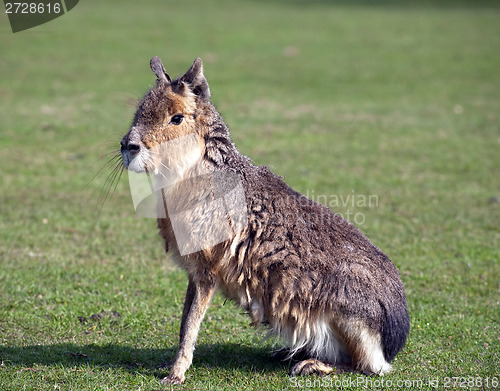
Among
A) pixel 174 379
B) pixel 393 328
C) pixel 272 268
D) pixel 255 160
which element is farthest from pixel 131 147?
pixel 255 160

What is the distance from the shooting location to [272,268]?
4.87 m

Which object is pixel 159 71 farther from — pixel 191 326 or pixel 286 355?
pixel 286 355

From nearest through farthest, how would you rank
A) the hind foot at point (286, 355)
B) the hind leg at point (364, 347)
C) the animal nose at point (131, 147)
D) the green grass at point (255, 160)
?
the animal nose at point (131, 147)
the hind leg at point (364, 347)
the hind foot at point (286, 355)
the green grass at point (255, 160)

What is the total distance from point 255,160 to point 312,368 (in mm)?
7188

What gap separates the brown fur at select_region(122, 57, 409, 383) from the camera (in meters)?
4.83

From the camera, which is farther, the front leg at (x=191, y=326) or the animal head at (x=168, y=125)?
the front leg at (x=191, y=326)

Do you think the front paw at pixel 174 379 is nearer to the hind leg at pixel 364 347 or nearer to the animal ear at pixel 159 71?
Result: the hind leg at pixel 364 347

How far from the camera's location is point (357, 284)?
4.91 m

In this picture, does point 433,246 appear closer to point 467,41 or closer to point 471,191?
point 471,191

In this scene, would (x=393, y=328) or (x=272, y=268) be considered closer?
(x=272, y=268)

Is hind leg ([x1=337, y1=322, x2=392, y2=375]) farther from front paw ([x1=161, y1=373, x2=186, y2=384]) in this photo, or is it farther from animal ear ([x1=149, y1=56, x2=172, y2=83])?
animal ear ([x1=149, y1=56, x2=172, y2=83])

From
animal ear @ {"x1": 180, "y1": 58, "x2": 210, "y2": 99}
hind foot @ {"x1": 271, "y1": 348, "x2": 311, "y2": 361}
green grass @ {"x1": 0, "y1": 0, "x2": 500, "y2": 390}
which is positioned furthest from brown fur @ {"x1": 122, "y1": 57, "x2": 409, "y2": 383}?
green grass @ {"x1": 0, "y1": 0, "x2": 500, "y2": 390}

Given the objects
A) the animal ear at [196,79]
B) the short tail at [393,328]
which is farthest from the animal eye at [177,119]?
the short tail at [393,328]

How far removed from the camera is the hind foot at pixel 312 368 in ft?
16.6
